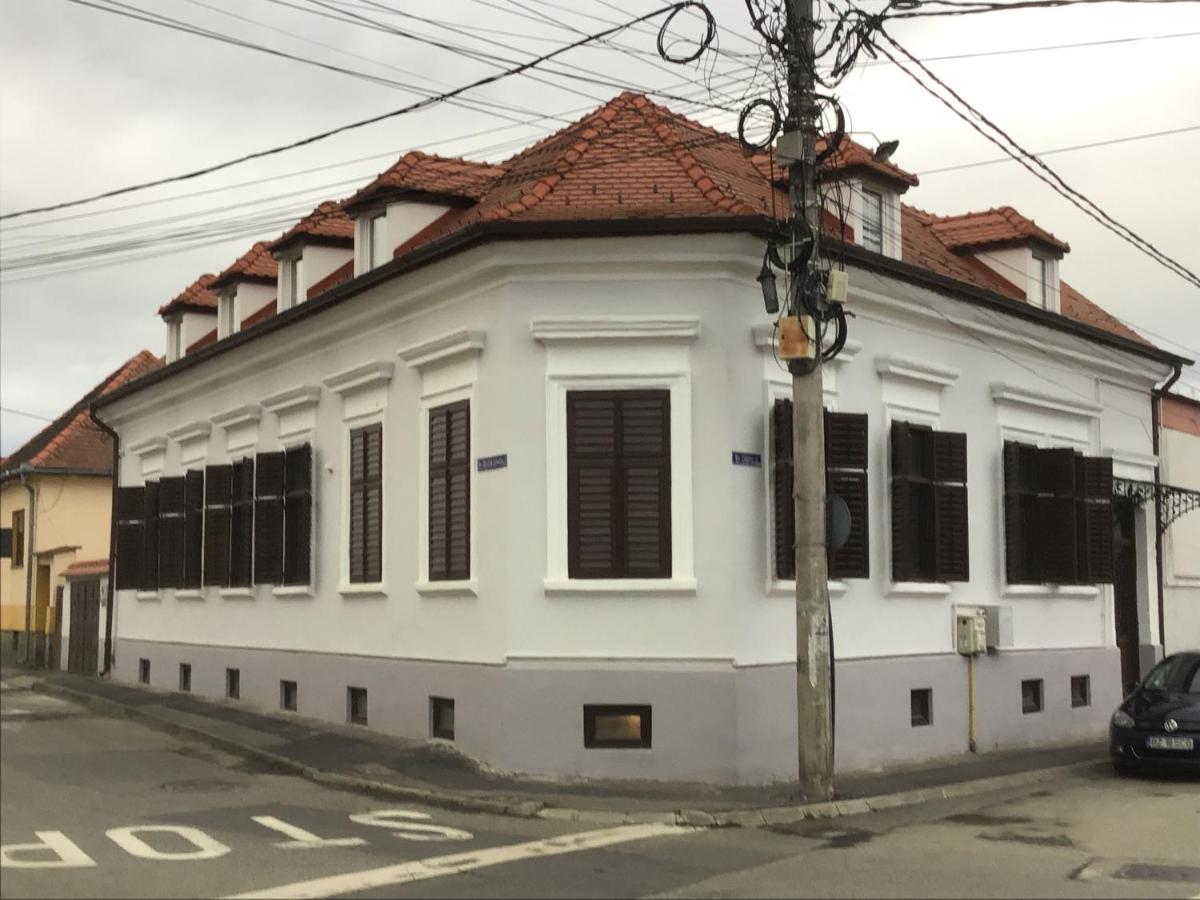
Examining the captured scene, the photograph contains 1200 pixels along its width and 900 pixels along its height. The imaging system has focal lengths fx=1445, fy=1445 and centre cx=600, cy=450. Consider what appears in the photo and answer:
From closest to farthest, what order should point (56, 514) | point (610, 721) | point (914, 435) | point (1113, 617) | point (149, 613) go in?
point (610, 721), point (914, 435), point (1113, 617), point (149, 613), point (56, 514)

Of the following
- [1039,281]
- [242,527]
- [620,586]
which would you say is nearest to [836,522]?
[620,586]

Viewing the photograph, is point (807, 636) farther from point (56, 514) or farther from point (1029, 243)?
point (56, 514)

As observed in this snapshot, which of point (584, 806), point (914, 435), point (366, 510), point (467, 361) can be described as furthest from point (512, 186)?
point (584, 806)

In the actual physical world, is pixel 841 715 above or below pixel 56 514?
below

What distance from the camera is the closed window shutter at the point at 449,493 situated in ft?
52.6

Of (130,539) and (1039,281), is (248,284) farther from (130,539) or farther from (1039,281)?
(1039,281)

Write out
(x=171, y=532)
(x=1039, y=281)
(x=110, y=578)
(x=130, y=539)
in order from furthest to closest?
(x=110, y=578)
(x=130, y=539)
(x=171, y=532)
(x=1039, y=281)

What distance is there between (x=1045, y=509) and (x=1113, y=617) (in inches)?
108

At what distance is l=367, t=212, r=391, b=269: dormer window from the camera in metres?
18.4

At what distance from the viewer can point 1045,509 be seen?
19.8 meters

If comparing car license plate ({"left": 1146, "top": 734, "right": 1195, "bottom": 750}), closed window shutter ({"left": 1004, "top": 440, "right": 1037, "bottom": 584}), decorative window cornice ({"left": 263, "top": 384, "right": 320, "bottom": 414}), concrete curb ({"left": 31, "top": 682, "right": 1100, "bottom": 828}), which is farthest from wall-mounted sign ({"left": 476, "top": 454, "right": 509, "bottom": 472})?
car license plate ({"left": 1146, "top": 734, "right": 1195, "bottom": 750})

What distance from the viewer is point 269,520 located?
2016cm

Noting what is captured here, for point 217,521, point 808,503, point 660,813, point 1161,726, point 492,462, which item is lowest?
point 660,813

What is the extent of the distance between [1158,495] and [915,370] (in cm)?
Answer: 820
